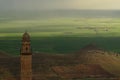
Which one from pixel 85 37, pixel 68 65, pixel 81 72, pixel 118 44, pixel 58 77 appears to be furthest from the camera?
pixel 85 37

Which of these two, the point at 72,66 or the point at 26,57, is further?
the point at 72,66

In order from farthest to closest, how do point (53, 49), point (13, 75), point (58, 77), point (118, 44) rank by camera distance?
point (118, 44)
point (53, 49)
point (58, 77)
point (13, 75)

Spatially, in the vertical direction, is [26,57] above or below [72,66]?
above

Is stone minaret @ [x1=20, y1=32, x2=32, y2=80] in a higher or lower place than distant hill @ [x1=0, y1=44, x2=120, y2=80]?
higher

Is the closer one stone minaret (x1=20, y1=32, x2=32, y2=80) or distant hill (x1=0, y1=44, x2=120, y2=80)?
stone minaret (x1=20, y1=32, x2=32, y2=80)

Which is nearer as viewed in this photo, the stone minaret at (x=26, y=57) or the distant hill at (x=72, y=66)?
the stone minaret at (x=26, y=57)

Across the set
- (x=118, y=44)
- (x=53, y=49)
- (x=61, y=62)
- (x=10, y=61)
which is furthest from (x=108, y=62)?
(x=118, y=44)

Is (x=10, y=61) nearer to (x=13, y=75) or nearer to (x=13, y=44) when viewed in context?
(x=13, y=75)

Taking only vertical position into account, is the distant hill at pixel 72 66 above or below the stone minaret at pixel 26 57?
below
